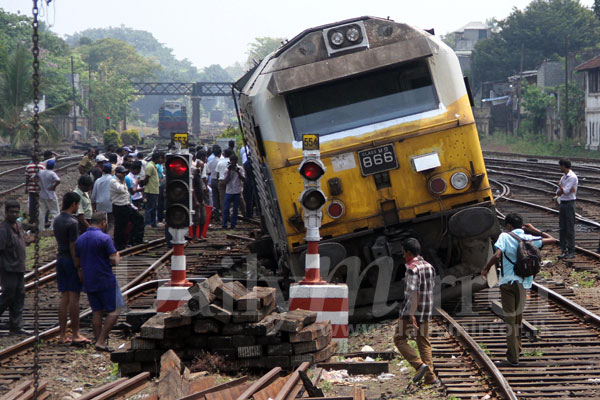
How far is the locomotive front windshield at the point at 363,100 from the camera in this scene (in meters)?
10.3

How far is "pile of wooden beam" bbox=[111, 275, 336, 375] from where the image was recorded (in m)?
7.93

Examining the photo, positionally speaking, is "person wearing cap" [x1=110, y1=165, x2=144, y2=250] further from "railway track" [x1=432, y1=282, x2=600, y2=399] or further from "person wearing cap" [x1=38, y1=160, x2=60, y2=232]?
"railway track" [x1=432, y1=282, x2=600, y2=399]

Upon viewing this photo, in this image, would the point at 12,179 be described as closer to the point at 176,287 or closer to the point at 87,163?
the point at 87,163

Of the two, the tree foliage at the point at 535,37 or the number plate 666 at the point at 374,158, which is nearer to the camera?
the number plate 666 at the point at 374,158

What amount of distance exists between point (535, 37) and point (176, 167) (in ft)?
239

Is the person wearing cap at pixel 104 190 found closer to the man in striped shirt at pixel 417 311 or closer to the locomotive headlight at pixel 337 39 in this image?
the locomotive headlight at pixel 337 39

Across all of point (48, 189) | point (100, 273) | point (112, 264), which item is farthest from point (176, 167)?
point (48, 189)

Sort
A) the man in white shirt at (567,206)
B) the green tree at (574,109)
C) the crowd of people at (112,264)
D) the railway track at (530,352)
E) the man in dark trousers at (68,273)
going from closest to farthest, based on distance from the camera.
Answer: the railway track at (530,352)
the crowd of people at (112,264)
the man in dark trousers at (68,273)
the man in white shirt at (567,206)
the green tree at (574,109)

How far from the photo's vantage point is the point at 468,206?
33.4 ft

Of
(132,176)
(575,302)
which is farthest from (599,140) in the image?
(575,302)

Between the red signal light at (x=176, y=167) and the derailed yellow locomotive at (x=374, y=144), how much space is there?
1.43m

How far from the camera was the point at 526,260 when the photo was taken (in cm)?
838

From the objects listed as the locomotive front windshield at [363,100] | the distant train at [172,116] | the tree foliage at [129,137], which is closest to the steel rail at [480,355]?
the locomotive front windshield at [363,100]

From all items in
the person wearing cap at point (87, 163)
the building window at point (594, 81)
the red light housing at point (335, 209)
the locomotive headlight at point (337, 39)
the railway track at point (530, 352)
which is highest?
the building window at point (594, 81)
